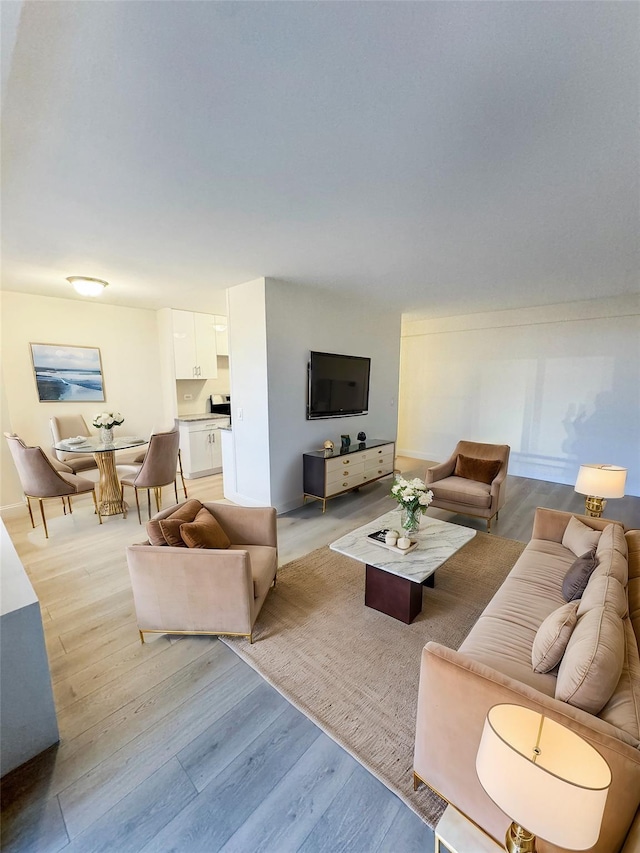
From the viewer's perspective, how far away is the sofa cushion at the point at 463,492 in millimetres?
3619

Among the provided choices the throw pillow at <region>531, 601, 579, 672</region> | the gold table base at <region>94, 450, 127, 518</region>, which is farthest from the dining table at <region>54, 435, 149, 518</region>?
the throw pillow at <region>531, 601, 579, 672</region>

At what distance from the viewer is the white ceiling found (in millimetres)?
992

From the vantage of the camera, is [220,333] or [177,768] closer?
[177,768]

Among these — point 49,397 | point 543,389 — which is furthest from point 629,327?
point 49,397

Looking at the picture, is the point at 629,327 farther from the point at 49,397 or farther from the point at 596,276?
the point at 49,397

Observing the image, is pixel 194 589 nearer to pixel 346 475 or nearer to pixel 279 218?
pixel 279 218

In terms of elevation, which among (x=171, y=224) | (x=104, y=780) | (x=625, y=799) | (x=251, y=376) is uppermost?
(x=171, y=224)

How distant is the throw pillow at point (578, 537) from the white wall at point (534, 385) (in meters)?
3.25

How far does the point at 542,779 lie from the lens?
2.27ft

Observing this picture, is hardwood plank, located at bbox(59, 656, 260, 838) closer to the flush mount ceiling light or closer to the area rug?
the area rug

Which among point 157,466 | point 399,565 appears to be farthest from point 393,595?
point 157,466

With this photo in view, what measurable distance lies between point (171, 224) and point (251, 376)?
1781 mm

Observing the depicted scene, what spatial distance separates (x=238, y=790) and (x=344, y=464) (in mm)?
3207

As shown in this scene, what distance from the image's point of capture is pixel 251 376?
153 inches
